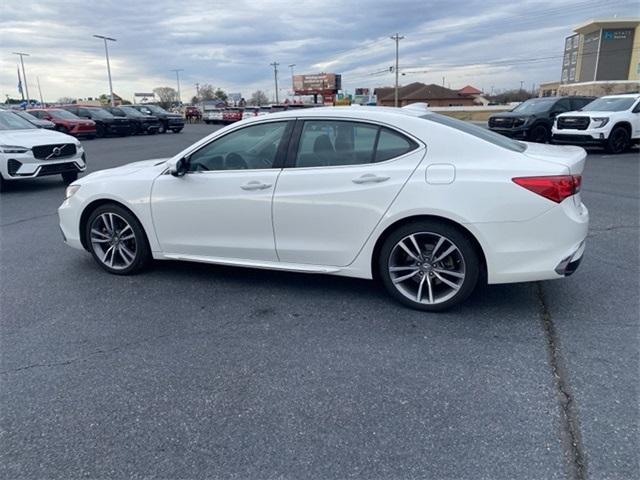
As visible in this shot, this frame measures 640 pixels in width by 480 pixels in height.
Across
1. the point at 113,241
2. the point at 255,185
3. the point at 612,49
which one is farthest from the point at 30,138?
the point at 612,49

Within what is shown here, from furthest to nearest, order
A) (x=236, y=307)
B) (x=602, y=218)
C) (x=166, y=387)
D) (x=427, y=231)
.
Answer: (x=602, y=218) → (x=236, y=307) → (x=427, y=231) → (x=166, y=387)

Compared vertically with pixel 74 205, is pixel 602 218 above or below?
below

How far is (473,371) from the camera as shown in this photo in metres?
3.04

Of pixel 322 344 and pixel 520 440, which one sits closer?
pixel 520 440

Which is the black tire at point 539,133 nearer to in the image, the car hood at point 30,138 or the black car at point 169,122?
the car hood at point 30,138

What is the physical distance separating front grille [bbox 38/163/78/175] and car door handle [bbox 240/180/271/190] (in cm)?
743

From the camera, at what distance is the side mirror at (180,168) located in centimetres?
434

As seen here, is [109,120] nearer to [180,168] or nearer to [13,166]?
[13,166]

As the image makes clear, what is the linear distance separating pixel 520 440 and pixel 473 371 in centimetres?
65

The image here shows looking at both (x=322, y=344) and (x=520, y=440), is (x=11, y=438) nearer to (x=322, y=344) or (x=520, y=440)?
(x=322, y=344)

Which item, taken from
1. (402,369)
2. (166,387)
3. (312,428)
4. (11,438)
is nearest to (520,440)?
(402,369)

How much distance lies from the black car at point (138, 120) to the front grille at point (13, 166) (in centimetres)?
1988

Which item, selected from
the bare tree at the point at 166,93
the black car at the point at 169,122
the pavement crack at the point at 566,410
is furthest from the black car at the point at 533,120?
the bare tree at the point at 166,93

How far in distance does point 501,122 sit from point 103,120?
21174 mm
